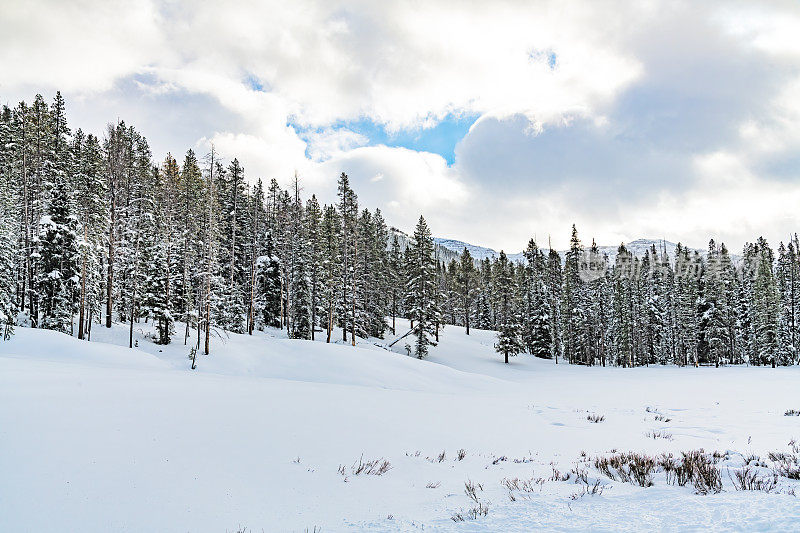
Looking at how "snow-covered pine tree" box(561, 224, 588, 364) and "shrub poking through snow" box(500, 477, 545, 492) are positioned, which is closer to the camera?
"shrub poking through snow" box(500, 477, 545, 492)

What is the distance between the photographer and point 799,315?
190 feet

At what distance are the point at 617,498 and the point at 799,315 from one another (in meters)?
74.7

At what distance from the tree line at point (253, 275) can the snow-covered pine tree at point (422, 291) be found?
0.17 meters

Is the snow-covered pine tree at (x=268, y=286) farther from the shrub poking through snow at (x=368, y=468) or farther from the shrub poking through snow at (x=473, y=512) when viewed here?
the shrub poking through snow at (x=473, y=512)

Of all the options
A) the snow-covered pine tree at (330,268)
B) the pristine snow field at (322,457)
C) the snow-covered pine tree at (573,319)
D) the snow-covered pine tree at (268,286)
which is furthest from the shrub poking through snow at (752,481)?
the snow-covered pine tree at (573,319)

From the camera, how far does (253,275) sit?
36.9 m

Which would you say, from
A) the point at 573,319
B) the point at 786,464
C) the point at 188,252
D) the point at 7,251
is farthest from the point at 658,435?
the point at 573,319

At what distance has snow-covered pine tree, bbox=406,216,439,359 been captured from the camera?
143 feet

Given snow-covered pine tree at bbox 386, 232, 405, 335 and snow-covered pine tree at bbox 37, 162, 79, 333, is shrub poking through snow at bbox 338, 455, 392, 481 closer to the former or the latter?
snow-covered pine tree at bbox 37, 162, 79, 333

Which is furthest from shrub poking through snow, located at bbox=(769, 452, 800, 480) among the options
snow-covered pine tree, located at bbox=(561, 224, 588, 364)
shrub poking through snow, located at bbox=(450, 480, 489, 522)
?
snow-covered pine tree, located at bbox=(561, 224, 588, 364)

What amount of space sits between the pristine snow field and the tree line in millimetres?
17907

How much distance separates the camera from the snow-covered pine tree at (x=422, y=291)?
43688mm

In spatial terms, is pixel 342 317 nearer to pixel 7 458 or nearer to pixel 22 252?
pixel 22 252

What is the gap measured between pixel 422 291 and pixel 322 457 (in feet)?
128
